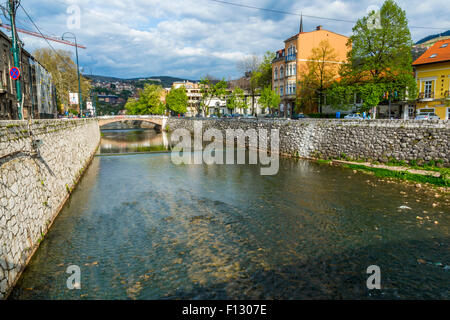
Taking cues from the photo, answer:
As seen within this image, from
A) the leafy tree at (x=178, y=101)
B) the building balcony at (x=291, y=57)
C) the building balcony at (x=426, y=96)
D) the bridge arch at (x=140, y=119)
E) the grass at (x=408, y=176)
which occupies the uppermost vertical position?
the building balcony at (x=291, y=57)

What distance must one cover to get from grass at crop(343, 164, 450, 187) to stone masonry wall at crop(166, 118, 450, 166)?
1.75m

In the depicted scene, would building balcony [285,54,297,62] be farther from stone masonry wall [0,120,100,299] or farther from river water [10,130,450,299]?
stone masonry wall [0,120,100,299]

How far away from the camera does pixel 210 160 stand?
2692 cm

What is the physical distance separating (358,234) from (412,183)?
27.1ft

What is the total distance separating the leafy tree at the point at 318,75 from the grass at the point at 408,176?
26.4 m

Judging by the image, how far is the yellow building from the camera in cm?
3303

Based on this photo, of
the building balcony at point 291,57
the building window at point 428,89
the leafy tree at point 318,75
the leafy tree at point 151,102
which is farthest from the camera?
the leafy tree at point 151,102

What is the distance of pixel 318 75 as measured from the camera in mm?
46281

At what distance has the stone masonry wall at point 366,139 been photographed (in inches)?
722

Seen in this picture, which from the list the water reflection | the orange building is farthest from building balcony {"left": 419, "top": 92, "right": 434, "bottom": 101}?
the water reflection

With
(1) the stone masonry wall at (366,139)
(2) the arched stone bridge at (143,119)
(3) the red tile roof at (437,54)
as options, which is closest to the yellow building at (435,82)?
(3) the red tile roof at (437,54)

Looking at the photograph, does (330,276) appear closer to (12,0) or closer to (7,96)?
(12,0)

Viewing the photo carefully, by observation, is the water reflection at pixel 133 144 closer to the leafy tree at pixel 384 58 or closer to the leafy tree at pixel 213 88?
the leafy tree at pixel 213 88

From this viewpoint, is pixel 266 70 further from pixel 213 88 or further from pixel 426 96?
pixel 426 96
